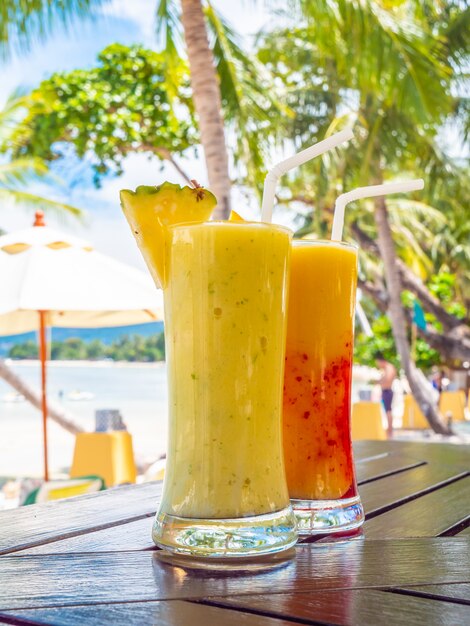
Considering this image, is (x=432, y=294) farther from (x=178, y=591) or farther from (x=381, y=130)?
(x=178, y=591)

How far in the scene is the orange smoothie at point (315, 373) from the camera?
3.07ft

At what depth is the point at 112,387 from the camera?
51.2m

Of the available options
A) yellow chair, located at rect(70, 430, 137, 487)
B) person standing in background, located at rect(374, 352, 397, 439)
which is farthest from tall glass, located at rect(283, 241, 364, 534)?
person standing in background, located at rect(374, 352, 397, 439)

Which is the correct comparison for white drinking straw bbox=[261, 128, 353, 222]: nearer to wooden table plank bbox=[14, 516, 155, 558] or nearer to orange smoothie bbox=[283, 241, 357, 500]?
orange smoothie bbox=[283, 241, 357, 500]

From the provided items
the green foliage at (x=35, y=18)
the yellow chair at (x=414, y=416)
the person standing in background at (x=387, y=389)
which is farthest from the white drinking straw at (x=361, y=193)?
the yellow chair at (x=414, y=416)

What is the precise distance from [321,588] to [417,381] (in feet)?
31.0

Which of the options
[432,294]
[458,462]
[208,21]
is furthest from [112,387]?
[458,462]

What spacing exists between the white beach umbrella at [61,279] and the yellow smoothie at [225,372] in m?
3.35

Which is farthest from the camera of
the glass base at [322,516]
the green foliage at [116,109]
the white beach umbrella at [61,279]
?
the green foliage at [116,109]

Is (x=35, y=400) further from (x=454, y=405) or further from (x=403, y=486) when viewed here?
(x=454, y=405)

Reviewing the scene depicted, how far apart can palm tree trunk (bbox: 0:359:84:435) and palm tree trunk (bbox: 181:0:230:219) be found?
333 cm

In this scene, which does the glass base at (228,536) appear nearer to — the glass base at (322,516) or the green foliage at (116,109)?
the glass base at (322,516)

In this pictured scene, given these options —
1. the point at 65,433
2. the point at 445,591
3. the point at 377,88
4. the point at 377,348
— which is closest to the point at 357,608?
the point at 445,591

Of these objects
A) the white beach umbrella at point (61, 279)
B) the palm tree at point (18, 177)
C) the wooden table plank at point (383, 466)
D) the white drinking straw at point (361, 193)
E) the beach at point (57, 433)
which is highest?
the palm tree at point (18, 177)
